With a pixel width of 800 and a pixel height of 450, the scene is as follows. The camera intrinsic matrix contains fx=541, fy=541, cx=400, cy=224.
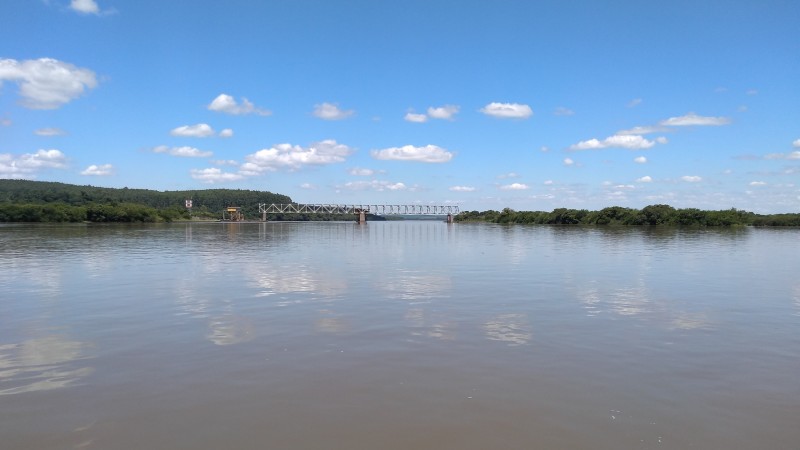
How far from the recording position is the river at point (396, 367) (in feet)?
23.3

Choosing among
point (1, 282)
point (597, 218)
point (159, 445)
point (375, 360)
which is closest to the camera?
point (159, 445)

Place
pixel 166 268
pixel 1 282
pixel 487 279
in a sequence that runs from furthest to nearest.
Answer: pixel 166 268 → pixel 487 279 → pixel 1 282

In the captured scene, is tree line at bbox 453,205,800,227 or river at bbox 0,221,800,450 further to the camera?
tree line at bbox 453,205,800,227

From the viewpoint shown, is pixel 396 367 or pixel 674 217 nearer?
pixel 396 367

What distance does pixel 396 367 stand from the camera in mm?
9953

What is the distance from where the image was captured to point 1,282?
71.2 feet

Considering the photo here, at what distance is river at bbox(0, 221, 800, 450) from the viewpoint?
710cm

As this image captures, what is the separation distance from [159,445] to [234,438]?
0.89 metres

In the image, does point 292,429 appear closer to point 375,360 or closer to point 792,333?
point 375,360

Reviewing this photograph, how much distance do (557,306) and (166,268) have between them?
20.0 m

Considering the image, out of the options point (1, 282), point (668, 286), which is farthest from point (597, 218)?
point (1, 282)

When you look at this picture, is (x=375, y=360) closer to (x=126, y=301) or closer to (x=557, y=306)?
(x=557, y=306)

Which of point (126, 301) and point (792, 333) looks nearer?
point (792, 333)

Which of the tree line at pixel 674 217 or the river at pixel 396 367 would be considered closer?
the river at pixel 396 367
